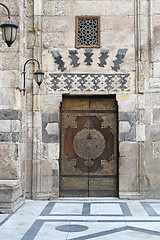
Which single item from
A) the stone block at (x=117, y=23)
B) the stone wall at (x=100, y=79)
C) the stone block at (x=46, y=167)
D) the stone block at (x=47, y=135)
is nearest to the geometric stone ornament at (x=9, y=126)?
the stone wall at (x=100, y=79)

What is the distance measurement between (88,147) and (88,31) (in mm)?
2544

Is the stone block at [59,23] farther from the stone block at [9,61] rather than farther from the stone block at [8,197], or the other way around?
the stone block at [8,197]

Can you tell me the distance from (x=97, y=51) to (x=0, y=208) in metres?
3.87

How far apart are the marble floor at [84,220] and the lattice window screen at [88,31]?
3.40 meters

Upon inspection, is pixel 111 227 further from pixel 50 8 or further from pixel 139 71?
pixel 50 8

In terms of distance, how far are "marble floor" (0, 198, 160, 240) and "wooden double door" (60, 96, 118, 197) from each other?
0.33 metres

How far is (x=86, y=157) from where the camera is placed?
8.63 meters

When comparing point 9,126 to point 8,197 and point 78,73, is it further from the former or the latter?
point 78,73

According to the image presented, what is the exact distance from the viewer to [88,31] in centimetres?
862

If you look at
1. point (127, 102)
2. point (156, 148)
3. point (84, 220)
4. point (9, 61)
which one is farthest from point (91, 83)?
point (84, 220)

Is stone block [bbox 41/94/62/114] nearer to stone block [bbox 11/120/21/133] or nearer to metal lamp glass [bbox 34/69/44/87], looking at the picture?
metal lamp glass [bbox 34/69/44/87]

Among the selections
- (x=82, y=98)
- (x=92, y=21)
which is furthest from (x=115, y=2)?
(x=82, y=98)

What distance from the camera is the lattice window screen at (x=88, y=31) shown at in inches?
338

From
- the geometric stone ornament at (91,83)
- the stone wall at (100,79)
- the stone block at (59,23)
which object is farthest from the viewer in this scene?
the stone block at (59,23)
